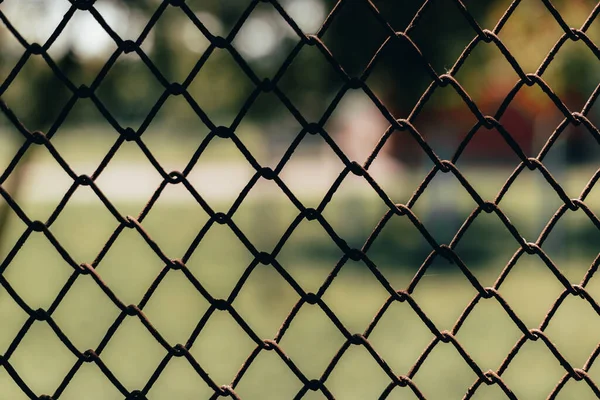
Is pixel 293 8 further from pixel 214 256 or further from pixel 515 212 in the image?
pixel 515 212

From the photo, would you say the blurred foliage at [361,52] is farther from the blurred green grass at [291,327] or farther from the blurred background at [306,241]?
the blurred green grass at [291,327]

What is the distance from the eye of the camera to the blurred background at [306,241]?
5.89 meters

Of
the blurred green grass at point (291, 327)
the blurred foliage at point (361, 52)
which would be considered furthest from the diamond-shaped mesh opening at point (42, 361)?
the blurred foliage at point (361, 52)

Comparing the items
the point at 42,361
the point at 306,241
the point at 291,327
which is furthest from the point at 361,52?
the point at 42,361

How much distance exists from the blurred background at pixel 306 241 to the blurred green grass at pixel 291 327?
3 cm

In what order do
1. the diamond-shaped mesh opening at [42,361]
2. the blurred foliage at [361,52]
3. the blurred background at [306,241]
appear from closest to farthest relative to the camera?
the blurred background at [306,241] → the diamond-shaped mesh opening at [42,361] → the blurred foliage at [361,52]

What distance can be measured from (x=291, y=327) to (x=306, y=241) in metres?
5.67

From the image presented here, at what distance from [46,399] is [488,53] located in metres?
10.1

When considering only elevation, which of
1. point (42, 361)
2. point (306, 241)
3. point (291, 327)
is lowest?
point (42, 361)

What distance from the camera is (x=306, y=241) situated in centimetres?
1323

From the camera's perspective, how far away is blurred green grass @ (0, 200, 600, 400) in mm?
6184

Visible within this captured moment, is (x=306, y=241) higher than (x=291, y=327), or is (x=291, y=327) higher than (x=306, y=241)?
(x=306, y=241)

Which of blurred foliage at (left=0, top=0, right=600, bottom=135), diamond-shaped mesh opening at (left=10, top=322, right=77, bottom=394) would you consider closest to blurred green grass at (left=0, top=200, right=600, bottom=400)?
diamond-shaped mesh opening at (left=10, top=322, right=77, bottom=394)

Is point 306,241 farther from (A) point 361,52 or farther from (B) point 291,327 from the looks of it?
(B) point 291,327
